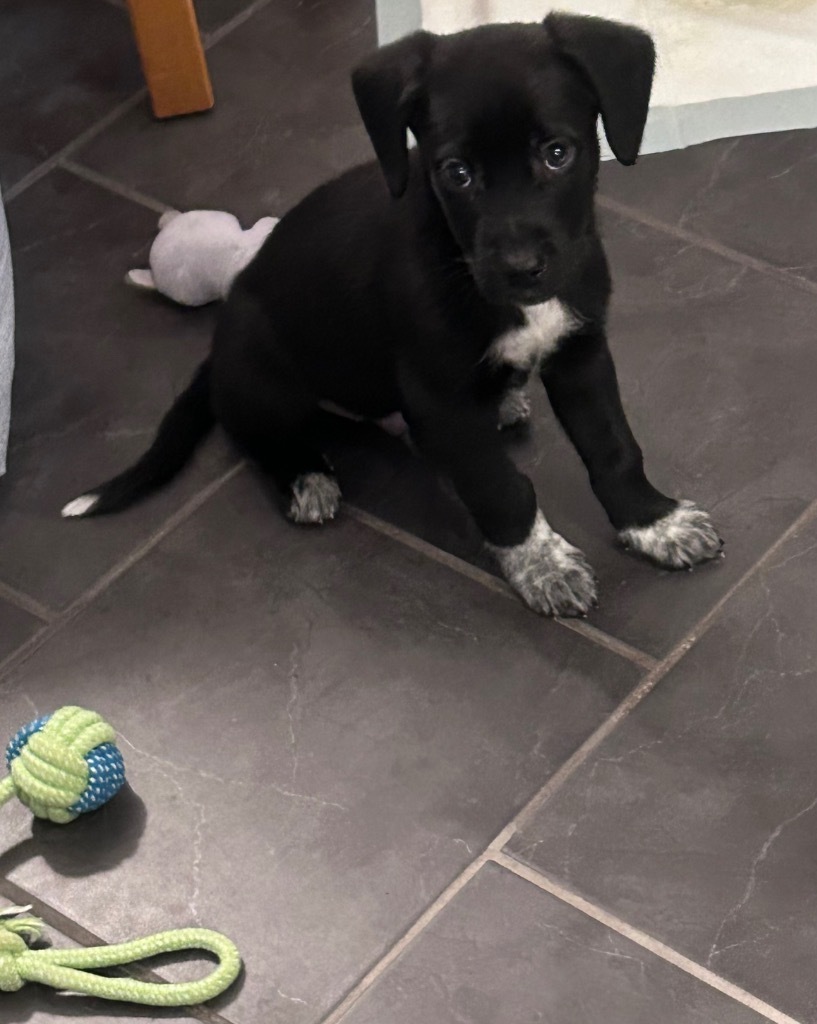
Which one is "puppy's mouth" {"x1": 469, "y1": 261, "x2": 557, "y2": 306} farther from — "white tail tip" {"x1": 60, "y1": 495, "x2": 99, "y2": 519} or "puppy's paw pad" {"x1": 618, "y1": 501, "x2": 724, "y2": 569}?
"white tail tip" {"x1": 60, "y1": 495, "x2": 99, "y2": 519}

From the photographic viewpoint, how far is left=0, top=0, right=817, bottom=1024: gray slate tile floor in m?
1.96

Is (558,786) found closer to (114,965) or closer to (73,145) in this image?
(114,965)

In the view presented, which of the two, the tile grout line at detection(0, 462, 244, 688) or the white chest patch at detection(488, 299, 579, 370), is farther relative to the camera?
the tile grout line at detection(0, 462, 244, 688)

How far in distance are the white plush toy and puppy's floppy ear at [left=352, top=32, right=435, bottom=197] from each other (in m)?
0.83

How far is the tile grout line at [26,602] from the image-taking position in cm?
245

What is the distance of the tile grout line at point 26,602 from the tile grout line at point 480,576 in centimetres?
50

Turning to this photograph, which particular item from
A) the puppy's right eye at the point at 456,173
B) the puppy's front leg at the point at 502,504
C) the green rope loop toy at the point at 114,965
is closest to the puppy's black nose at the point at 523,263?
the puppy's right eye at the point at 456,173

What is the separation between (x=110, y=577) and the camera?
8.18ft

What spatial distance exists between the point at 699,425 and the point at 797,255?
46cm

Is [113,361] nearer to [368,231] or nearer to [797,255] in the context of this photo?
[368,231]

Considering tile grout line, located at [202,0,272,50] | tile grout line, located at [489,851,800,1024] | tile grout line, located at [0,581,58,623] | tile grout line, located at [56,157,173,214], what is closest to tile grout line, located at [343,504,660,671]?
tile grout line, located at [489,851,800,1024]

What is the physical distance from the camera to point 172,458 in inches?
102

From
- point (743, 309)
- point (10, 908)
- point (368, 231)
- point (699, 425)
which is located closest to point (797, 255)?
point (743, 309)

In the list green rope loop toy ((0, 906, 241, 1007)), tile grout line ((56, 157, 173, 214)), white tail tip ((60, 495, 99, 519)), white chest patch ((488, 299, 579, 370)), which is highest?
white chest patch ((488, 299, 579, 370))
